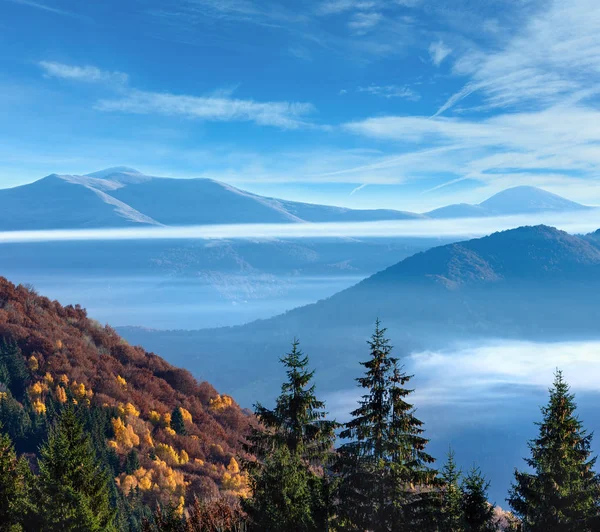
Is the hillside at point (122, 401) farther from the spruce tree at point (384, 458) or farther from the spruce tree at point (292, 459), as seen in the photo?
the spruce tree at point (384, 458)

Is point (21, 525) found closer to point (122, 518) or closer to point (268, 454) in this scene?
point (268, 454)

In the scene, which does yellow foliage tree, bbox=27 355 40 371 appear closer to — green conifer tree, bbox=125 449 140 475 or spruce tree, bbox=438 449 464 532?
green conifer tree, bbox=125 449 140 475

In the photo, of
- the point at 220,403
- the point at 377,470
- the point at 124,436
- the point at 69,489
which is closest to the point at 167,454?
the point at 124,436

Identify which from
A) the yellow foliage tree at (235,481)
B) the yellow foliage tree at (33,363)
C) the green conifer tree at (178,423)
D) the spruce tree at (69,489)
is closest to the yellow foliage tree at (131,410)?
the green conifer tree at (178,423)

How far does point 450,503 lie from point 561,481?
4.85m

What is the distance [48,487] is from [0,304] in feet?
235

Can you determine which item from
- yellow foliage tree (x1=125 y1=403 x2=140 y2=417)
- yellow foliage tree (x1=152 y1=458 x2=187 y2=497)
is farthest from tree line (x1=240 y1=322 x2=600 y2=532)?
yellow foliage tree (x1=125 y1=403 x2=140 y2=417)

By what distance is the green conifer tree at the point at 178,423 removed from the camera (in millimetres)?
67375

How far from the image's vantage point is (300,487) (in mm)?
22531

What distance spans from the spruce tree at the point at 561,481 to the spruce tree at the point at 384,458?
223 inches

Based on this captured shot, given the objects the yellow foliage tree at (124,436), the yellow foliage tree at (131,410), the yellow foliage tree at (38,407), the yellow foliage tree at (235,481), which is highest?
the yellow foliage tree at (38,407)

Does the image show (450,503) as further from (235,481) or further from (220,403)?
(220,403)

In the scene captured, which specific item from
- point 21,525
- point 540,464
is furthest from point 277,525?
point 540,464

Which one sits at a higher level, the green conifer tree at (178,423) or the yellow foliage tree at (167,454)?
the green conifer tree at (178,423)
